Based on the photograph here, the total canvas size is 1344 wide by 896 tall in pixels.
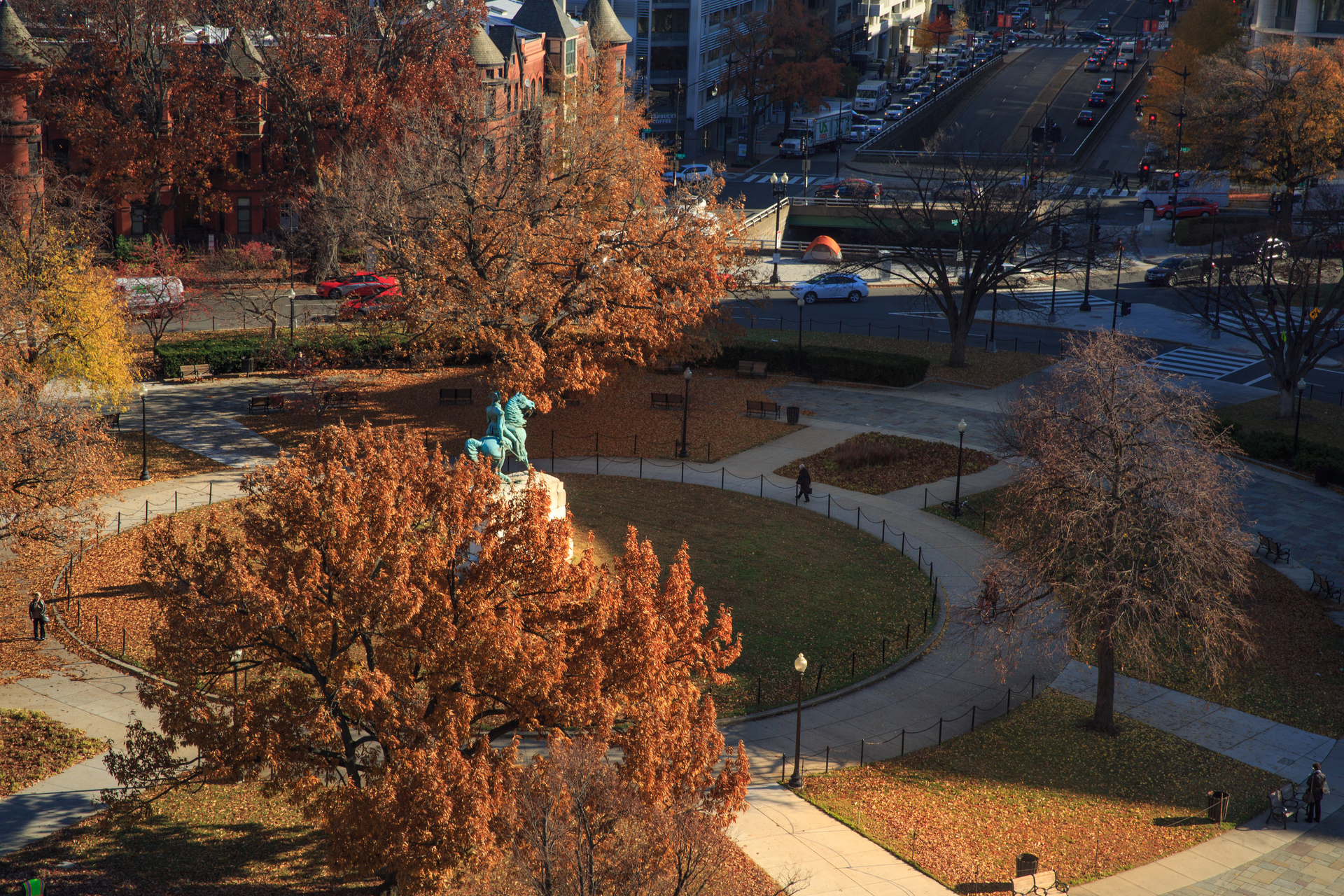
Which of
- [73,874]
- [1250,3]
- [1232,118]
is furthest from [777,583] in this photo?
[1250,3]

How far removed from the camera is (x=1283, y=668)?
1255 inches

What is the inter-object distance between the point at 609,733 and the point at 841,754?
8.78 m

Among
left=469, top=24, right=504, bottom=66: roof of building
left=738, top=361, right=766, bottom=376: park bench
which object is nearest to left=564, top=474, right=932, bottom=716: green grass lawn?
left=738, top=361, right=766, bottom=376: park bench

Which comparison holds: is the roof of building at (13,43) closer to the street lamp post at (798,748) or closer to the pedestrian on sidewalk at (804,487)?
the pedestrian on sidewalk at (804,487)

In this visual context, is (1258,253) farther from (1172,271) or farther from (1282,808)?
(1282,808)

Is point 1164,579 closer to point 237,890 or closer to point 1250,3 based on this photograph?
point 237,890

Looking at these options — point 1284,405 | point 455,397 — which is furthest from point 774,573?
point 1284,405

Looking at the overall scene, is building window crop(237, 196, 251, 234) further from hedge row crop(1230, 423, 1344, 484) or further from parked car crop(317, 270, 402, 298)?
hedge row crop(1230, 423, 1344, 484)

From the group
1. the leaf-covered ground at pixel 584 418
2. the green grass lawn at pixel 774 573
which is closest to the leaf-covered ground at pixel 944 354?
the leaf-covered ground at pixel 584 418

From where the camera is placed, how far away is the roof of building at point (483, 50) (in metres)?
73.9

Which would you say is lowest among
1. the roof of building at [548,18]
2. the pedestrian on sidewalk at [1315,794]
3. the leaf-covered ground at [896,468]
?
the pedestrian on sidewalk at [1315,794]

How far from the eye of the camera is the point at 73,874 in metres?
22.3

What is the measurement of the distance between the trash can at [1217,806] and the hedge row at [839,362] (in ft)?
98.4

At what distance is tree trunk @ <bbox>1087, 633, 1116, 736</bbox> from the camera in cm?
2802
